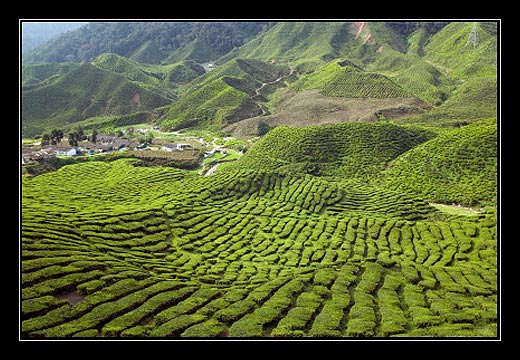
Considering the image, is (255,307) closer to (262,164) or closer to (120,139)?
(262,164)

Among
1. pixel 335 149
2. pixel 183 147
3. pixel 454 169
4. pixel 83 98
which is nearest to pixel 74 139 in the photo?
pixel 183 147

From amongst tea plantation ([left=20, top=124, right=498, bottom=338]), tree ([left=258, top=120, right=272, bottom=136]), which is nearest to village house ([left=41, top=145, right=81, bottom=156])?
tea plantation ([left=20, top=124, right=498, bottom=338])

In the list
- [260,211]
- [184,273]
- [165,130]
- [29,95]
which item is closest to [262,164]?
A: [260,211]

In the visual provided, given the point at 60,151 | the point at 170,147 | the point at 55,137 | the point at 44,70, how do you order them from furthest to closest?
the point at 44,70
the point at 170,147
the point at 55,137
the point at 60,151

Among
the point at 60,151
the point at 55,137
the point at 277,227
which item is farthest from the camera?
the point at 55,137

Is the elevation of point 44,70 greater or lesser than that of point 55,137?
greater

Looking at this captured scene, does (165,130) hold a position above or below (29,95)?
below

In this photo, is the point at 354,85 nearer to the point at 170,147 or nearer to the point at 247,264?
the point at 170,147
